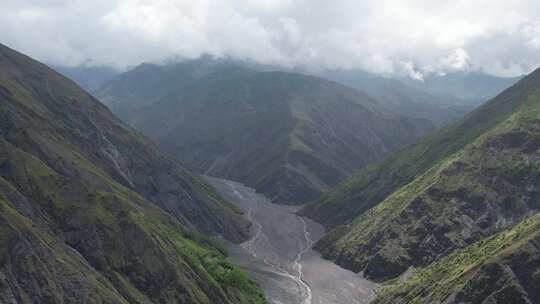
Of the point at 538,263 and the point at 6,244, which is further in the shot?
the point at 538,263

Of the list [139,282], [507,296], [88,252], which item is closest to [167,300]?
[139,282]

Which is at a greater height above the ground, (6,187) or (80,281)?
(6,187)

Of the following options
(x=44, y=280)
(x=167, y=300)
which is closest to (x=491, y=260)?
(x=167, y=300)

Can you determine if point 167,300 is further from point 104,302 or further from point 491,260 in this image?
point 491,260

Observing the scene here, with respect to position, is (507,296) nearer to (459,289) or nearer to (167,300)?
(459,289)

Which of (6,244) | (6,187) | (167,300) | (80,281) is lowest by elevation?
(167,300)

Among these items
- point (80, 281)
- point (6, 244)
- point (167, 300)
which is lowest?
point (167, 300)

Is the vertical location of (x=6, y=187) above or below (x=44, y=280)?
above

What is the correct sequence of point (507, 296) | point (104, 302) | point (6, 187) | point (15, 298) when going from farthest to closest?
1. point (6, 187)
2. point (507, 296)
3. point (104, 302)
4. point (15, 298)

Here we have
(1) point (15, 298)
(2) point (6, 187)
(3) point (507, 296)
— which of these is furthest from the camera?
(2) point (6, 187)
